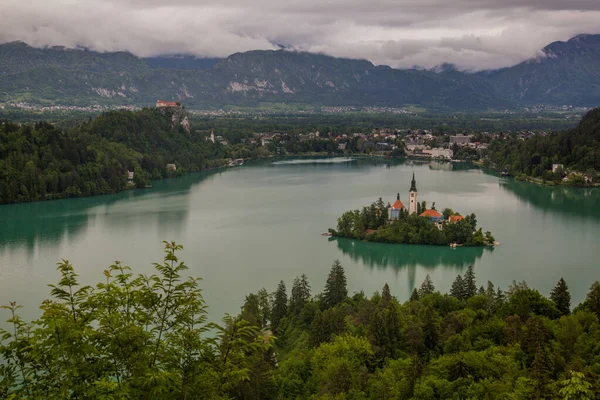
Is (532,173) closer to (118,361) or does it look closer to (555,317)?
(555,317)

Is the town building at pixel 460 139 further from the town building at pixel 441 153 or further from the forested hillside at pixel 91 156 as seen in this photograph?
the forested hillside at pixel 91 156

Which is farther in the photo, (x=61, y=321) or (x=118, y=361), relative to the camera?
(x=118, y=361)

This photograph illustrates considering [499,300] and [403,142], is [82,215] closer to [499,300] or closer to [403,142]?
[499,300]

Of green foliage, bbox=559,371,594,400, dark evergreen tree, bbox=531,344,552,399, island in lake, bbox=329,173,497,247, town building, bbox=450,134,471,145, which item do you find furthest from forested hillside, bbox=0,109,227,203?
green foliage, bbox=559,371,594,400

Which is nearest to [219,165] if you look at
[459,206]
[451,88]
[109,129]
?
[109,129]

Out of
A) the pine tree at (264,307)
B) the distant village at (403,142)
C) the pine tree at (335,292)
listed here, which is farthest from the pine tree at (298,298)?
the distant village at (403,142)

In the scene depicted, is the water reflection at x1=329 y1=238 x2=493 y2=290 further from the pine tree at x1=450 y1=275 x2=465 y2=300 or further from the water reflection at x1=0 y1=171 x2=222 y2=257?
the water reflection at x1=0 y1=171 x2=222 y2=257
